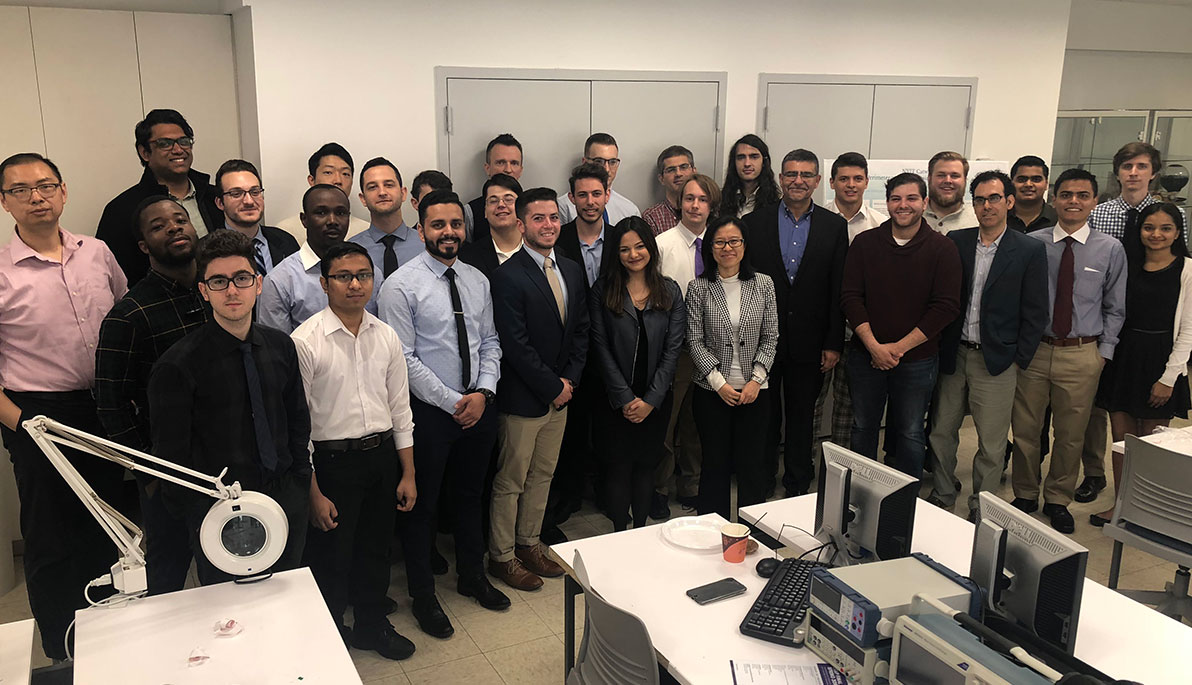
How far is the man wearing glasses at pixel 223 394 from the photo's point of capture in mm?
2617

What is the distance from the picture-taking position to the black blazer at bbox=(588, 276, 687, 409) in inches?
159

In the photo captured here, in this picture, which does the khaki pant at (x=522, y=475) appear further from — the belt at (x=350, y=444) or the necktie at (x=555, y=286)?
the belt at (x=350, y=444)

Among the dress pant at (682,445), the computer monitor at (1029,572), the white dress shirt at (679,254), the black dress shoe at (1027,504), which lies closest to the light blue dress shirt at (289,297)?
the white dress shirt at (679,254)

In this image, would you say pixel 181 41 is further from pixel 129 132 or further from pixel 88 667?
pixel 88 667

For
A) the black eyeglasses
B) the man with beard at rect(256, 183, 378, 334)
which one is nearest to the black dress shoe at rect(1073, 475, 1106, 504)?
the man with beard at rect(256, 183, 378, 334)

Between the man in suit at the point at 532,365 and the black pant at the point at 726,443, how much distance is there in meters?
0.71

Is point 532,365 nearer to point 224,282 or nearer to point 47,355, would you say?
point 224,282

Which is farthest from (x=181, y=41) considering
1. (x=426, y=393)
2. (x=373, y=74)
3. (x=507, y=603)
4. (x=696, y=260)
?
(x=507, y=603)

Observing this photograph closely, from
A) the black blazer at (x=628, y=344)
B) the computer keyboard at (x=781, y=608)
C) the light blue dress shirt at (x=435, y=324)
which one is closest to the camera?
the computer keyboard at (x=781, y=608)

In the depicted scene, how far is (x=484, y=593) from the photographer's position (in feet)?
12.9

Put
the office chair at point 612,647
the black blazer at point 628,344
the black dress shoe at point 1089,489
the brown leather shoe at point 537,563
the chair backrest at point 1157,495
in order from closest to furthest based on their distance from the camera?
the office chair at point 612,647, the chair backrest at point 1157,495, the black blazer at point 628,344, the brown leather shoe at point 537,563, the black dress shoe at point 1089,489

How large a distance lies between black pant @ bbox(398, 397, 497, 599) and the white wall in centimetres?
183

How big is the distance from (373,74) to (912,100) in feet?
12.9

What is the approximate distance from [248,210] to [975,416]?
4.00 meters
